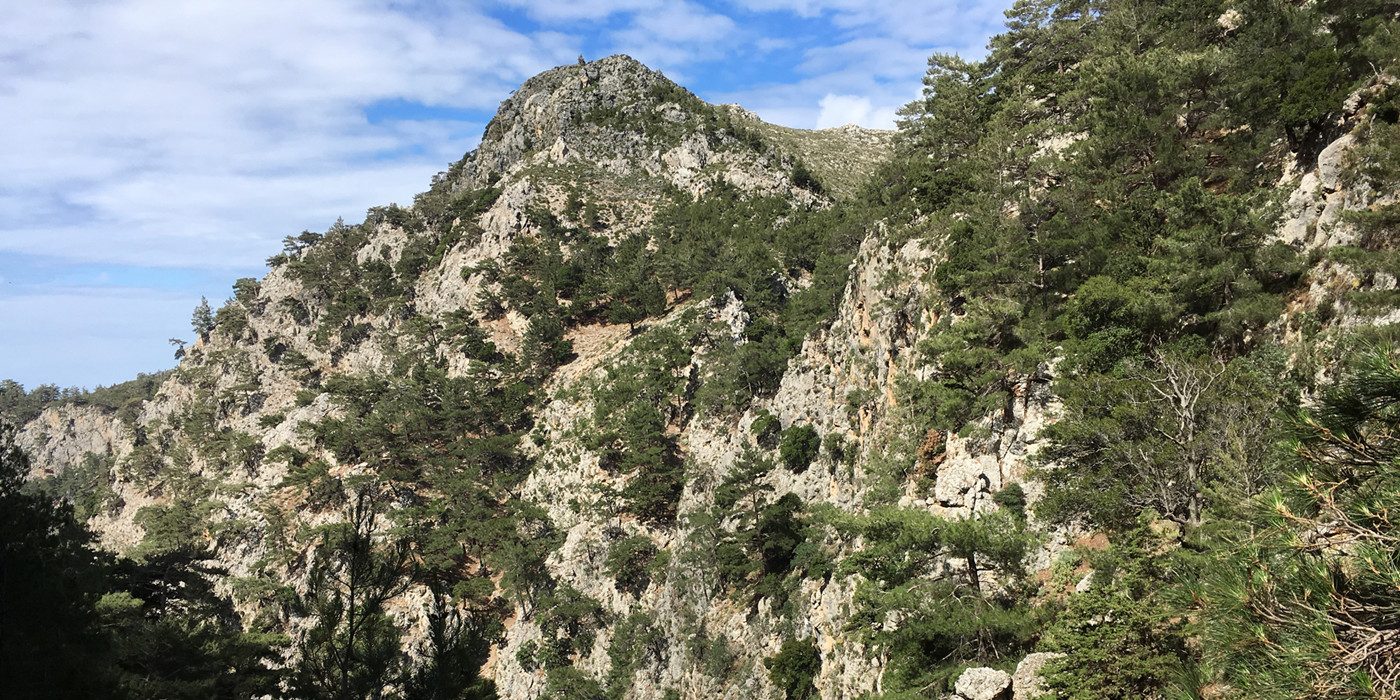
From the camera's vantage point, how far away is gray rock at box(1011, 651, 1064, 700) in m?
13.7

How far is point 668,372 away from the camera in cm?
6272

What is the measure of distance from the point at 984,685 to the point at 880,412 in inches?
854

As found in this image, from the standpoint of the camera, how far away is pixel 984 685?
591 inches

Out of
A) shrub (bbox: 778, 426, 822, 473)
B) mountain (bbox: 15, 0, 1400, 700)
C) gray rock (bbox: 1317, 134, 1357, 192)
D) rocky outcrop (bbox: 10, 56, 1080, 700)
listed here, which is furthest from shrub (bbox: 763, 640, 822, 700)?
gray rock (bbox: 1317, 134, 1357, 192)

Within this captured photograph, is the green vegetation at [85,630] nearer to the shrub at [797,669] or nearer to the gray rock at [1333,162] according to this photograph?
the shrub at [797,669]

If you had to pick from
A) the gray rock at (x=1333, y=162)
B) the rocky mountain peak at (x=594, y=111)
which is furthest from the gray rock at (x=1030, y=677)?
the rocky mountain peak at (x=594, y=111)

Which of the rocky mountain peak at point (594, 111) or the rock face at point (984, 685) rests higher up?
the rocky mountain peak at point (594, 111)

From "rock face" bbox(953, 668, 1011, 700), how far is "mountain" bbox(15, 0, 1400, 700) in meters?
0.08

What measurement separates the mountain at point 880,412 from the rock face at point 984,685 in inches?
3.0

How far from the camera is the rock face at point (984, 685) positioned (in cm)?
1479

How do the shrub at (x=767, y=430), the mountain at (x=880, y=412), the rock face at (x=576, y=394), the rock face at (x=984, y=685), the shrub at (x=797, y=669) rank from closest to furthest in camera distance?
1. the mountain at (x=880, y=412)
2. the rock face at (x=984, y=685)
3. the shrub at (x=797, y=669)
4. the rock face at (x=576, y=394)
5. the shrub at (x=767, y=430)

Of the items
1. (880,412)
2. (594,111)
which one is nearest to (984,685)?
(880,412)

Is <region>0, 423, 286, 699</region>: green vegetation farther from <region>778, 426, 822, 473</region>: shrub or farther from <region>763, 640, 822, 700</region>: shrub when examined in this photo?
<region>778, 426, 822, 473</region>: shrub

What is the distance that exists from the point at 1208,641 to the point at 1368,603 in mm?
1463
